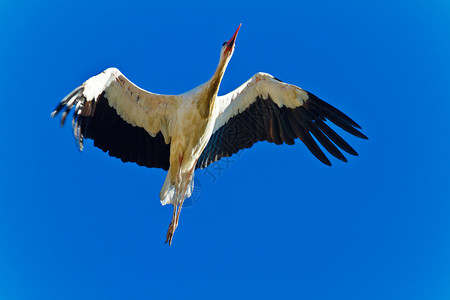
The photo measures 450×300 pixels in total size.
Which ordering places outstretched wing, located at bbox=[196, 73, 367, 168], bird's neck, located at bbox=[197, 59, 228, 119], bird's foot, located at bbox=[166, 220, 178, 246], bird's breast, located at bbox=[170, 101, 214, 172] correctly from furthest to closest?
outstretched wing, located at bbox=[196, 73, 367, 168] → bird's foot, located at bbox=[166, 220, 178, 246] → bird's breast, located at bbox=[170, 101, 214, 172] → bird's neck, located at bbox=[197, 59, 228, 119]

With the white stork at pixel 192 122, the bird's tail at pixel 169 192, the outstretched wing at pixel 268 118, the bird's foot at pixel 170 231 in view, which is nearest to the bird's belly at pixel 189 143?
the white stork at pixel 192 122

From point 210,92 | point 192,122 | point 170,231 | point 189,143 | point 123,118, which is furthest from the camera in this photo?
point 123,118

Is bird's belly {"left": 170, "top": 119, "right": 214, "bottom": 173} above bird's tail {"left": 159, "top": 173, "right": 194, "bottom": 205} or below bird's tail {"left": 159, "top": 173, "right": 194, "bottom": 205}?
above

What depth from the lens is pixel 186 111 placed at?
7301 millimetres

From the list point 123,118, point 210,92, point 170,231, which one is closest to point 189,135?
point 210,92

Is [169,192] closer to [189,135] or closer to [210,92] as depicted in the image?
[189,135]

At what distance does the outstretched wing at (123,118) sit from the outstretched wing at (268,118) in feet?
1.94

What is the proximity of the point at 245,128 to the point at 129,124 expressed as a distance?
1427 millimetres

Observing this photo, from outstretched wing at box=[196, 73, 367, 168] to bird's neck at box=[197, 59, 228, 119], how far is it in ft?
1.63

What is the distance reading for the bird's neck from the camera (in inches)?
278

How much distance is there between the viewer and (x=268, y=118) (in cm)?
795

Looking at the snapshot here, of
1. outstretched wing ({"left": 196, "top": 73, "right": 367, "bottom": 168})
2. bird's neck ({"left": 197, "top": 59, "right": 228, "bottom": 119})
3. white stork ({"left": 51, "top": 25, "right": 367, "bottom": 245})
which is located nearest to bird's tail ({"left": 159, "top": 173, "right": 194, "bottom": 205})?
white stork ({"left": 51, "top": 25, "right": 367, "bottom": 245})

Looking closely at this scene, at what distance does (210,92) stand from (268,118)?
115 centimetres

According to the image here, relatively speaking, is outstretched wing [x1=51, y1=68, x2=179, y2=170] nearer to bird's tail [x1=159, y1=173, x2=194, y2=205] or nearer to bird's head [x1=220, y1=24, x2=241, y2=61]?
bird's tail [x1=159, y1=173, x2=194, y2=205]
